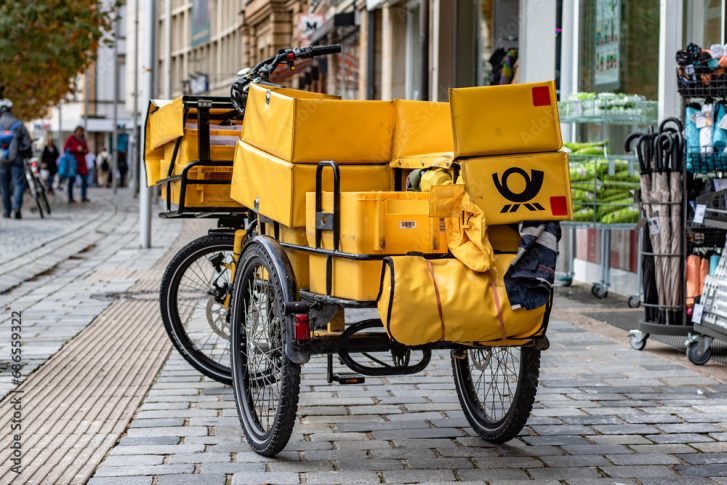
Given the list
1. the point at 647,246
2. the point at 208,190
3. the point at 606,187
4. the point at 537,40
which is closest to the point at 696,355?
the point at 647,246

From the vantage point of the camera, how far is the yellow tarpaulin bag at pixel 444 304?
Result: 15.3 ft

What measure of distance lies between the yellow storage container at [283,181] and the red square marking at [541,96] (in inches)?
34.2

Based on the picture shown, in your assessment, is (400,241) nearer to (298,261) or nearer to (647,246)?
(298,261)

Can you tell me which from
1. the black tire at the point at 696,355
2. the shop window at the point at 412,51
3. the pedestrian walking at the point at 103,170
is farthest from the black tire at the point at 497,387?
the pedestrian walking at the point at 103,170

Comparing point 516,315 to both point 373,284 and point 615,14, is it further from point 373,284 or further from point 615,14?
Result: point 615,14

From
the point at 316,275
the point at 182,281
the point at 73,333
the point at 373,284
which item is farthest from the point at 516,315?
the point at 73,333

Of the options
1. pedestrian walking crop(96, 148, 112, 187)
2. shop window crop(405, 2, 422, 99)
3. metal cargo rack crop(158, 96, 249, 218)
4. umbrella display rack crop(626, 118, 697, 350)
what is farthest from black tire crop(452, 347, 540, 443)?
pedestrian walking crop(96, 148, 112, 187)

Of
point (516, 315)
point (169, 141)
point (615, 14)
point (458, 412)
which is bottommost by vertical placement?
point (458, 412)

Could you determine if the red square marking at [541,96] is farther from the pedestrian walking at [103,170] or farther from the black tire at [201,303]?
the pedestrian walking at [103,170]

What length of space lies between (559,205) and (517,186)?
18cm

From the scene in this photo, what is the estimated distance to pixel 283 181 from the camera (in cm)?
523

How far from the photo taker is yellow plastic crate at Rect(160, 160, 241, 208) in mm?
6797

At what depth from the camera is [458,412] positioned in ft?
20.4

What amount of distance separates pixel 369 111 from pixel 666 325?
11.7 ft
